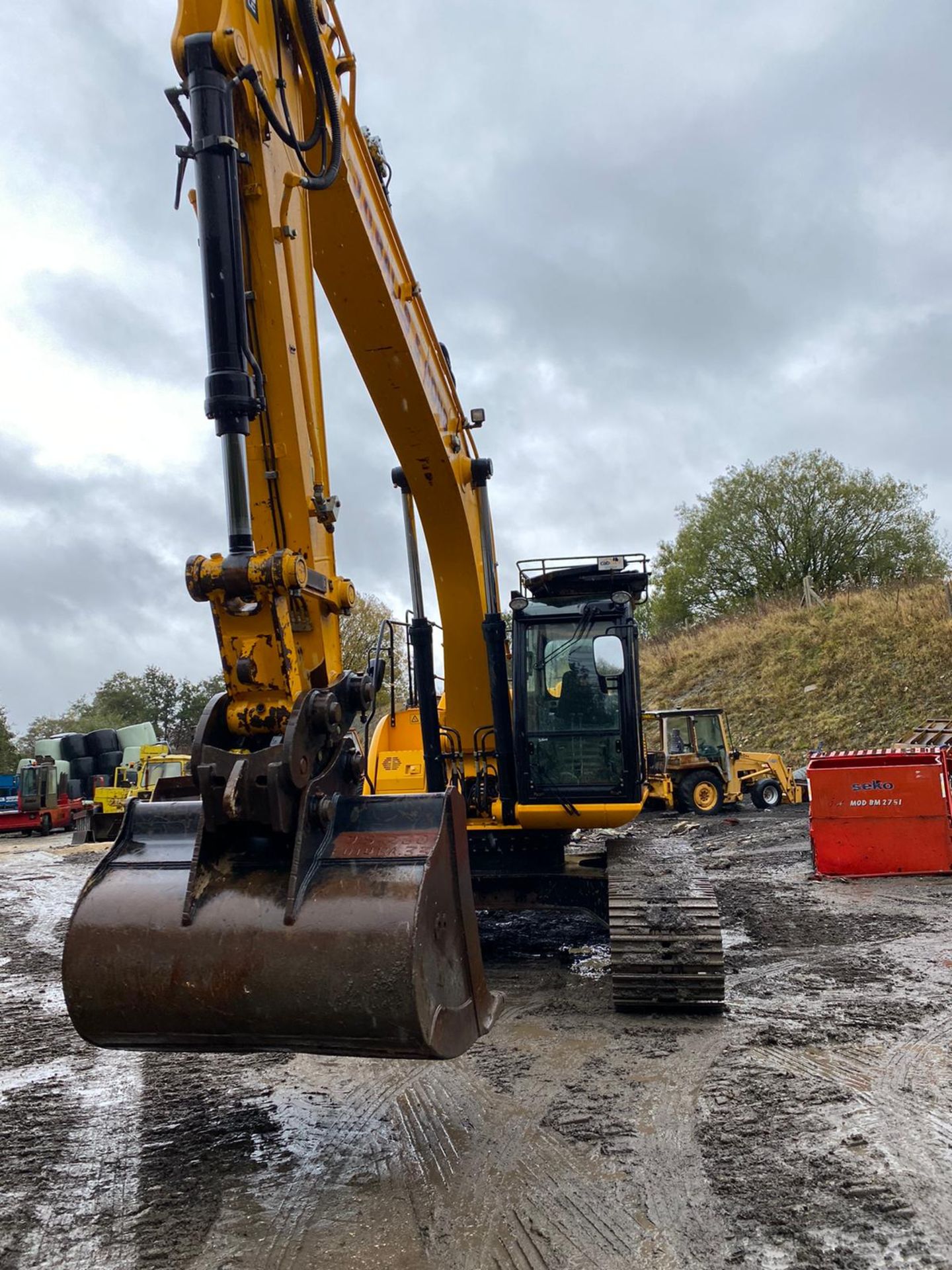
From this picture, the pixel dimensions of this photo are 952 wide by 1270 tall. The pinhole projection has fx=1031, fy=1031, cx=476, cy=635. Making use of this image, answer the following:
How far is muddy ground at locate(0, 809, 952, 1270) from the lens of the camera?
3.17 meters

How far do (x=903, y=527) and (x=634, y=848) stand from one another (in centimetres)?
2974

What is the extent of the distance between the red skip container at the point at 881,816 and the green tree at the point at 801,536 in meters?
22.8

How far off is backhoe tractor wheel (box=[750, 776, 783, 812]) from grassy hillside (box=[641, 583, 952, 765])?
3.09m

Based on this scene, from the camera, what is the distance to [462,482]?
6.52 m

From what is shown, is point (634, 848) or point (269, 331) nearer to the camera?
point (269, 331)

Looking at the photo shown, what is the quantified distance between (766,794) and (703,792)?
1.48m

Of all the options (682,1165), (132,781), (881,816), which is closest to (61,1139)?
(682,1165)

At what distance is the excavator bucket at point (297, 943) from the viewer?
10.3 feet

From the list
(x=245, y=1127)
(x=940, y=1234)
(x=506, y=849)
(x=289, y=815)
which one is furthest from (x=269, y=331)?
(x=506, y=849)

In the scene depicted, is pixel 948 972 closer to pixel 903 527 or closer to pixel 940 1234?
pixel 940 1234

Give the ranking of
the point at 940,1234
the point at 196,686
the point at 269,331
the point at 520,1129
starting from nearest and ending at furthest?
the point at 940,1234 → the point at 269,331 → the point at 520,1129 → the point at 196,686

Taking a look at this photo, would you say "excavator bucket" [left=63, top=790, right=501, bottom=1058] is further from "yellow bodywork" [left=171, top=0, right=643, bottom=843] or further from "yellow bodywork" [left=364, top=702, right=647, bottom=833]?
"yellow bodywork" [left=364, top=702, right=647, bottom=833]

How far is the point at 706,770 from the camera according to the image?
65.0 feet

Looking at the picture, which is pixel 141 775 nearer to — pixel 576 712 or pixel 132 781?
pixel 132 781
